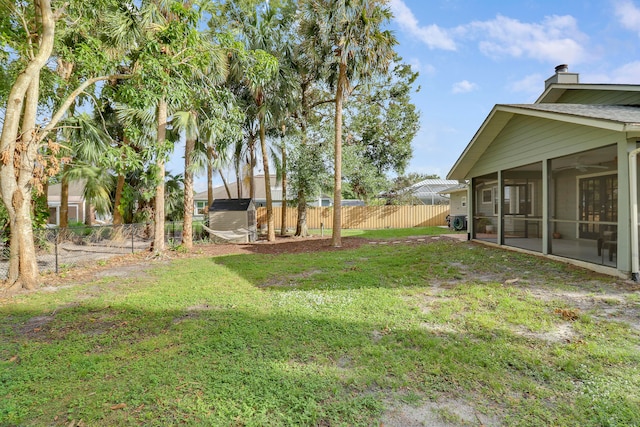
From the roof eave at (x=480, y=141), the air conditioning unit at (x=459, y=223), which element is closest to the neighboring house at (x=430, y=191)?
the air conditioning unit at (x=459, y=223)

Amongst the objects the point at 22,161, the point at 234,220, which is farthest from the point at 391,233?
the point at 22,161

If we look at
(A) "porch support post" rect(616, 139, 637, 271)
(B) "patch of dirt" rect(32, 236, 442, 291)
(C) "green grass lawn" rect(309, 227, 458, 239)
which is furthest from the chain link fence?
(A) "porch support post" rect(616, 139, 637, 271)

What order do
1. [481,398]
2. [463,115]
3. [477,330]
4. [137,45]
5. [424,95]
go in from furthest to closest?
1. [424,95]
2. [463,115]
3. [137,45]
4. [477,330]
5. [481,398]

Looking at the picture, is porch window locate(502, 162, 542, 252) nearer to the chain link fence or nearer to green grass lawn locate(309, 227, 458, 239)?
green grass lawn locate(309, 227, 458, 239)

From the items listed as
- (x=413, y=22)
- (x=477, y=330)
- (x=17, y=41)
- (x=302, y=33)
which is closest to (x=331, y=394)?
(x=477, y=330)

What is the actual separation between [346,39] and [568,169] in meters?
7.55

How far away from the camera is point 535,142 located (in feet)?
25.0

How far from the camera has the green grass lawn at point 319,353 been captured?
2234mm

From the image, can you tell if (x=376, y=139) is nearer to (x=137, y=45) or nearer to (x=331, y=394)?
(x=137, y=45)

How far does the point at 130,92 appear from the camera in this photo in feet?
21.3

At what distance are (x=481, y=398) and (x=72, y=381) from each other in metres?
3.31

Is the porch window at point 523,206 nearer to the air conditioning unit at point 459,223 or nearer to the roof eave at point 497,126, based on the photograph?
the roof eave at point 497,126

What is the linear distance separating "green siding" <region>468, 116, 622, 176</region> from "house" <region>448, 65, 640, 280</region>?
0.02 metres

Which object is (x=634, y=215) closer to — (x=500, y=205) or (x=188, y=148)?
(x=500, y=205)
